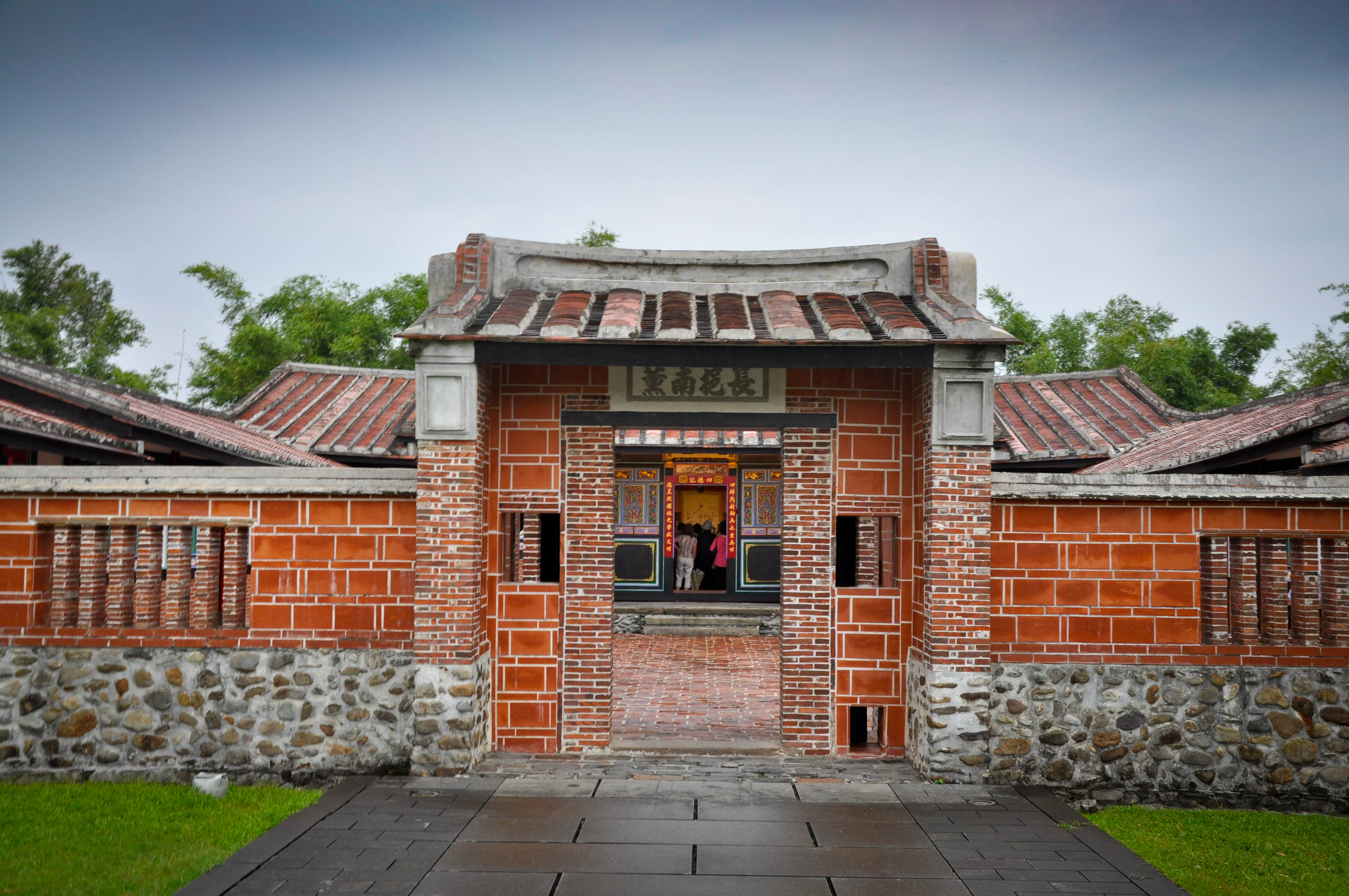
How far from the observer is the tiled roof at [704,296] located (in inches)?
278

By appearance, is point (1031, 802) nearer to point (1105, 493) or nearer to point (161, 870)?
point (1105, 493)

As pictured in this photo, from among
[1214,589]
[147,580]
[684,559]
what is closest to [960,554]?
[1214,589]

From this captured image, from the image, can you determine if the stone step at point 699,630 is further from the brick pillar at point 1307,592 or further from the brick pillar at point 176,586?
the brick pillar at point 1307,592

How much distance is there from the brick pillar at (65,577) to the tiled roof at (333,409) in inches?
154

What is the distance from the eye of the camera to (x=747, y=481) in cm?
1806

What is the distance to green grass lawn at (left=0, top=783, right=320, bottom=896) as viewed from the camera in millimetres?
5219

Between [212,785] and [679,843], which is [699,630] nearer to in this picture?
[212,785]

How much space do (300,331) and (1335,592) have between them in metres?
24.5

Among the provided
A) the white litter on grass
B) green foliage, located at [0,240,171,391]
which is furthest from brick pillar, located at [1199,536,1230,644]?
green foliage, located at [0,240,171,391]

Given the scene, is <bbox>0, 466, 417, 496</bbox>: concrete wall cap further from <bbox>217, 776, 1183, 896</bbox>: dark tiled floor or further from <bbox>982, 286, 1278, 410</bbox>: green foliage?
<bbox>982, 286, 1278, 410</bbox>: green foliage

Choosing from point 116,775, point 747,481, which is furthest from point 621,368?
point 747,481

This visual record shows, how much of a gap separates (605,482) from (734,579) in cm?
1040

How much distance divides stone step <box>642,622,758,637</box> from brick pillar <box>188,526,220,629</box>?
9.92 m

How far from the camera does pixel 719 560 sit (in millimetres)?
18734
